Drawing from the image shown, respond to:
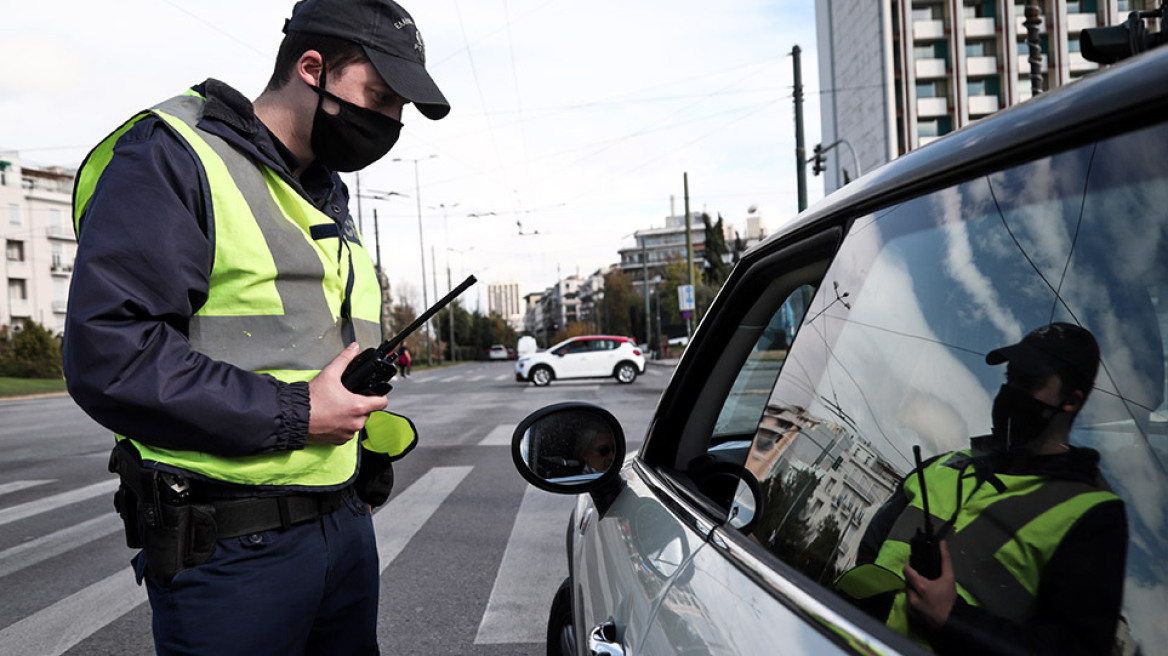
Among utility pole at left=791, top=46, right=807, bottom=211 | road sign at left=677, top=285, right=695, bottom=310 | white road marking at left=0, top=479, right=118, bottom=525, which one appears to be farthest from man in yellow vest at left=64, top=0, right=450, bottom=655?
road sign at left=677, top=285, right=695, bottom=310

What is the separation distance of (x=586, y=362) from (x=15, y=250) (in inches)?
2168

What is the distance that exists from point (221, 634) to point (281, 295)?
0.63 m

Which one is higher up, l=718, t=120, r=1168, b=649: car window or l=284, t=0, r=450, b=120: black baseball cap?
l=284, t=0, r=450, b=120: black baseball cap

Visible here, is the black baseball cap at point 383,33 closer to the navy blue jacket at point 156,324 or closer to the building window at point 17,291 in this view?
the navy blue jacket at point 156,324

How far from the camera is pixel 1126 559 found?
A: 2.31 ft

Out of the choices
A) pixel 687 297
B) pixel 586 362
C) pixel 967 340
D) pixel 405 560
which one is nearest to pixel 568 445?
pixel 967 340

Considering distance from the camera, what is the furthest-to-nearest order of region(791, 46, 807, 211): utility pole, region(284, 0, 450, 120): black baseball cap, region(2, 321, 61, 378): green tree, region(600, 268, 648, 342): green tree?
region(600, 268, 648, 342): green tree, region(2, 321, 61, 378): green tree, region(791, 46, 807, 211): utility pole, region(284, 0, 450, 120): black baseball cap

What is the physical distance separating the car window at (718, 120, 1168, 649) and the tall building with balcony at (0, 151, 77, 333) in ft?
229

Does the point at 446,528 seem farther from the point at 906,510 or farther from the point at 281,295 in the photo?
the point at 906,510

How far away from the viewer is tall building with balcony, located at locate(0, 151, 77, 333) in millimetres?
61750

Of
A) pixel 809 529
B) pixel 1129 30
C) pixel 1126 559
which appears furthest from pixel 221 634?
pixel 1129 30

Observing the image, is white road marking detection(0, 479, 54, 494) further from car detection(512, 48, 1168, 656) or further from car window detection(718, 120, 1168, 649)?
car window detection(718, 120, 1168, 649)

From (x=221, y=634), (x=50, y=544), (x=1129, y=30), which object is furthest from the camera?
(x=50, y=544)

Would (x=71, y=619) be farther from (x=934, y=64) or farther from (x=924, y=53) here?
(x=924, y=53)
